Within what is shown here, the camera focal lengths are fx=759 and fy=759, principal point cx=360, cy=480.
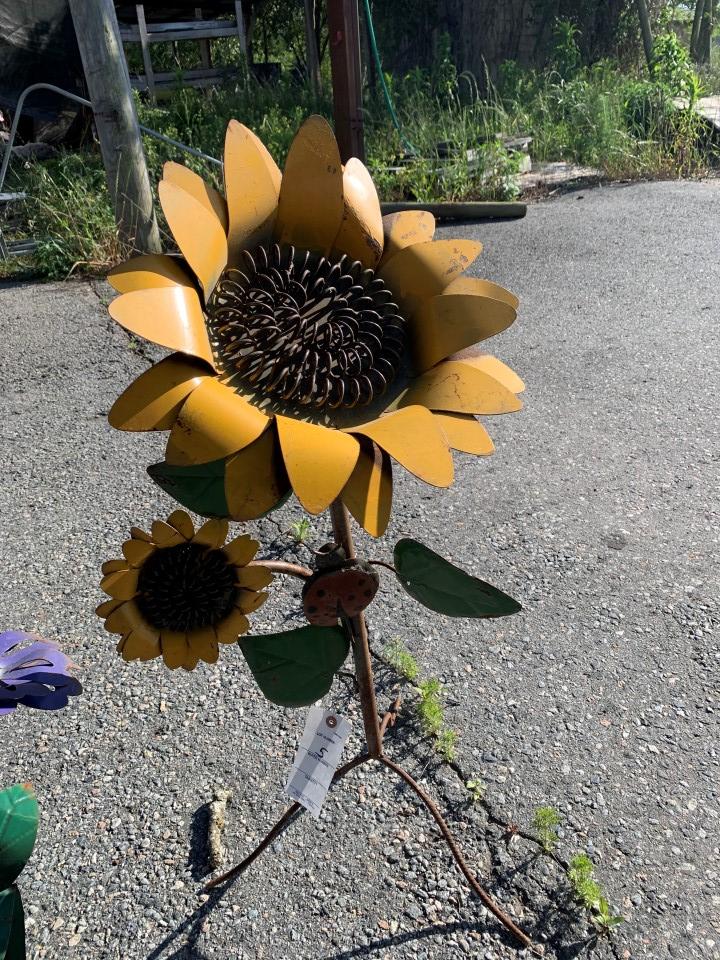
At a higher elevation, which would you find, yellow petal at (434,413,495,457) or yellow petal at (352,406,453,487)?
yellow petal at (352,406,453,487)

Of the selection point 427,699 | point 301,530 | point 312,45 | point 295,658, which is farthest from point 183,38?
point 295,658

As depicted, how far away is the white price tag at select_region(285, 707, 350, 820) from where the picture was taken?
132 centimetres

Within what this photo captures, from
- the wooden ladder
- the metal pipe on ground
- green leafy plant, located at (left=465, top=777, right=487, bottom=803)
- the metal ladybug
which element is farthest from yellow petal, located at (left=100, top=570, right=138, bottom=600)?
the wooden ladder

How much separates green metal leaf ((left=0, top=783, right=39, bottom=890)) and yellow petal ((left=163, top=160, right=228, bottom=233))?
84cm

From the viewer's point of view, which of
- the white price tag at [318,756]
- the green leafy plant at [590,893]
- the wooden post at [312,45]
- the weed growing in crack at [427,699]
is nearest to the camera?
the white price tag at [318,756]

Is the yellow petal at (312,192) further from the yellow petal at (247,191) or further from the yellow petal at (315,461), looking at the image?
the yellow petal at (315,461)

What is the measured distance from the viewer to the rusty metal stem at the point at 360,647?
1.12 metres

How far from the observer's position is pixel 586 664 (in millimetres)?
2285

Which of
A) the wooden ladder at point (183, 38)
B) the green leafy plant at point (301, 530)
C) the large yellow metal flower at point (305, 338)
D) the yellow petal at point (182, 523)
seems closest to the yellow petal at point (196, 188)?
the large yellow metal flower at point (305, 338)

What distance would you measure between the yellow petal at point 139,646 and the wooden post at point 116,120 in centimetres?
444

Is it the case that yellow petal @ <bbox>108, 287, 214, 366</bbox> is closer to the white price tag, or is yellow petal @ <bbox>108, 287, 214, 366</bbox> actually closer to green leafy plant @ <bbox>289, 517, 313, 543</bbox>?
A: the white price tag

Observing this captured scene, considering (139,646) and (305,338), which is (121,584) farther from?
(305,338)

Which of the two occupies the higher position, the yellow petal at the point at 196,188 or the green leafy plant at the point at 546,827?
the yellow petal at the point at 196,188

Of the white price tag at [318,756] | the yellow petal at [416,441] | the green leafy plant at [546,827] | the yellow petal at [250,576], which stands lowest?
the green leafy plant at [546,827]
